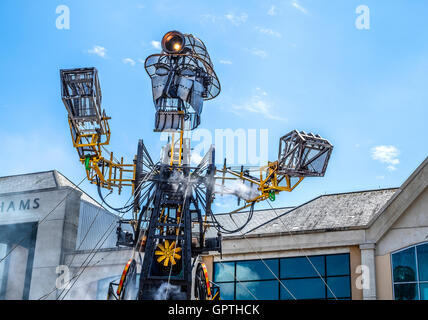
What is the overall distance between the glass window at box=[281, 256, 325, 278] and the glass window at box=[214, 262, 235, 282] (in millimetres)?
3075

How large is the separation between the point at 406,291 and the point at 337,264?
3807mm

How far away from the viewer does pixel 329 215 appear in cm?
3009

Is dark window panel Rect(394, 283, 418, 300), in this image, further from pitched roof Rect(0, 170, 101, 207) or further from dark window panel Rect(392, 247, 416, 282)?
pitched roof Rect(0, 170, 101, 207)

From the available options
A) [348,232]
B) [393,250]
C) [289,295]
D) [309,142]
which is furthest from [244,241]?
[309,142]

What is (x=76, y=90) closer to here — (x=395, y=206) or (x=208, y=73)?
(x=208, y=73)

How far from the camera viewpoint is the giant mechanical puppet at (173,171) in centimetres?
1655

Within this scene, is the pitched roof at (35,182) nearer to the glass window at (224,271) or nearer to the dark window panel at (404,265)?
the glass window at (224,271)

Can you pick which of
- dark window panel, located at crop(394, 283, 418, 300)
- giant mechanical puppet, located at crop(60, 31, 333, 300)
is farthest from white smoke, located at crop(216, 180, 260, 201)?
dark window panel, located at crop(394, 283, 418, 300)

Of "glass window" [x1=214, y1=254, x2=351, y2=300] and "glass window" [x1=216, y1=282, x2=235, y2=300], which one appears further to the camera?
"glass window" [x1=216, y1=282, x2=235, y2=300]

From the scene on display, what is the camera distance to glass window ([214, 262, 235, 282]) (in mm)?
29759

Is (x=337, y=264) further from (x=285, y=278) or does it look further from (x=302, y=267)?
(x=285, y=278)

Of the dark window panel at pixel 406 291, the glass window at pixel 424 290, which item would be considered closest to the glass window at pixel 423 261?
the glass window at pixel 424 290
